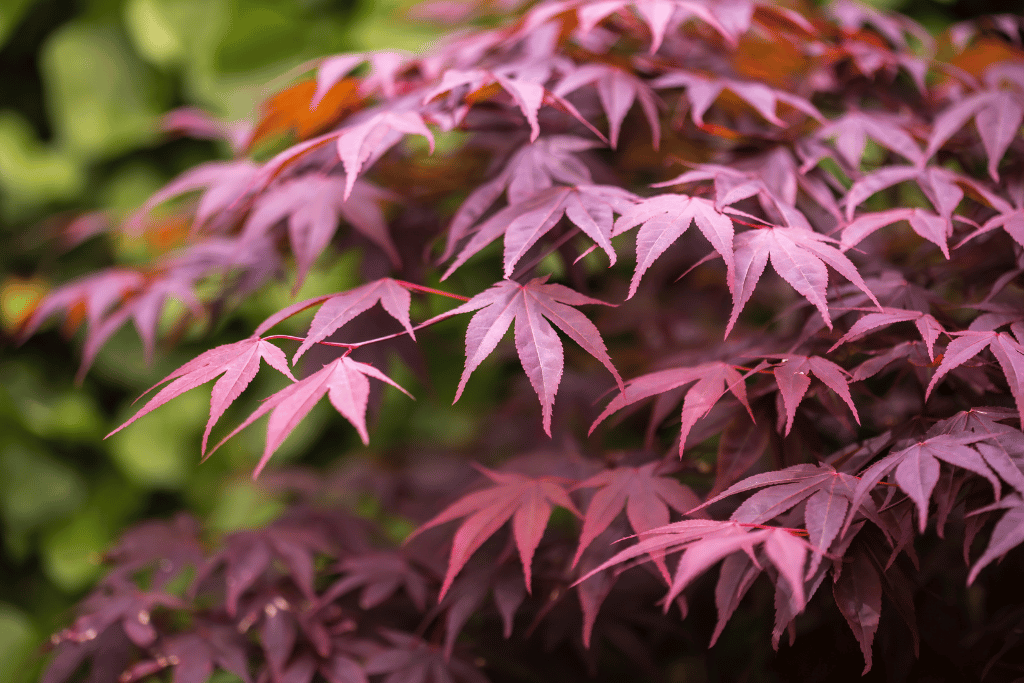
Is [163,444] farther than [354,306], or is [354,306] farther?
[163,444]

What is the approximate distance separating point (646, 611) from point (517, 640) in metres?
0.18

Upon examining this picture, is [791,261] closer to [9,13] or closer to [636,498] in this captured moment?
[636,498]

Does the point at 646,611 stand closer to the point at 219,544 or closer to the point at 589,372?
the point at 589,372

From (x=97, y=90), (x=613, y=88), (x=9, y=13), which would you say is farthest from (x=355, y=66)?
(x=9, y=13)

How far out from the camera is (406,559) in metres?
0.86

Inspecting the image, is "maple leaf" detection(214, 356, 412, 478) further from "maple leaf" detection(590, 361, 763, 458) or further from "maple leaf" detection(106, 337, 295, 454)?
"maple leaf" detection(590, 361, 763, 458)

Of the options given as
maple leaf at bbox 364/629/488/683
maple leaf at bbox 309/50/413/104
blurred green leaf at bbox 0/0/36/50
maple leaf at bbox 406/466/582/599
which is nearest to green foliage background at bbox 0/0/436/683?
blurred green leaf at bbox 0/0/36/50

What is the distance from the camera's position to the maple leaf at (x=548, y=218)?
605 mm

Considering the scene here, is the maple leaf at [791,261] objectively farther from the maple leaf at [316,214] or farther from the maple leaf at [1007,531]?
the maple leaf at [316,214]

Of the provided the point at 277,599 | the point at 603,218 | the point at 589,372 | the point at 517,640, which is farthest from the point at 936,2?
the point at 277,599

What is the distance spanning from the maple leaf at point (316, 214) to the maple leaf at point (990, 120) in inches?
25.0

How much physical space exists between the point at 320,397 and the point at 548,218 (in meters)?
0.26

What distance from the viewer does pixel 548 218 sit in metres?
0.63

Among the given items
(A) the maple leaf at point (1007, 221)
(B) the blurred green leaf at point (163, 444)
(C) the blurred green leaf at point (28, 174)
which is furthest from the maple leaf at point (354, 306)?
(C) the blurred green leaf at point (28, 174)
